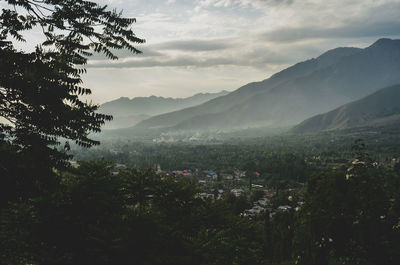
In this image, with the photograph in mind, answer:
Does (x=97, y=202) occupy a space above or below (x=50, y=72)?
below

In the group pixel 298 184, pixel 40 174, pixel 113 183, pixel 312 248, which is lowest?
pixel 298 184

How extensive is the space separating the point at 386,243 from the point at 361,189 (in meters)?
3.56

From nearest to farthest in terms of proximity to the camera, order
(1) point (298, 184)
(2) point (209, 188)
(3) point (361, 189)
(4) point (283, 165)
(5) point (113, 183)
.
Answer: (5) point (113, 183) → (3) point (361, 189) → (2) point (209, 188) → (1) point (298, 184) → (4) point (283, 165)

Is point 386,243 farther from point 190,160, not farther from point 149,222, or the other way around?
point 190,160

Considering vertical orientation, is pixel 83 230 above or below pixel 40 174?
below

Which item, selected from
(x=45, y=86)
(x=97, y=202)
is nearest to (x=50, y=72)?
(x=45, y=86)

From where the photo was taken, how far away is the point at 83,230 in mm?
15383

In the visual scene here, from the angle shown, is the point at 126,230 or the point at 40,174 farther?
the point at 126,230

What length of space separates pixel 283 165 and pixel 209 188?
146 ft

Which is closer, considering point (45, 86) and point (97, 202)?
point (45, 86)

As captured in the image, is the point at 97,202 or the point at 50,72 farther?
the point at 97,202

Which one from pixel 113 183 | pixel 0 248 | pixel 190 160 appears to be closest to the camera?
pixel 0 248

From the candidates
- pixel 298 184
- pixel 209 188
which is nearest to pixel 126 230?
pixel 209 188

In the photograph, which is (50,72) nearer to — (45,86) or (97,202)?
(45,86)
